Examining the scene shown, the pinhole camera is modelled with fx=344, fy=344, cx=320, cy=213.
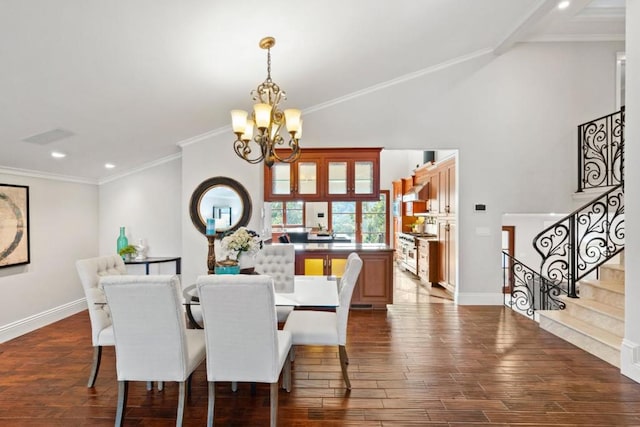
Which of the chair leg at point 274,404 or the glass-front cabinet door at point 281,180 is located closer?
the chair leg at point 274,404

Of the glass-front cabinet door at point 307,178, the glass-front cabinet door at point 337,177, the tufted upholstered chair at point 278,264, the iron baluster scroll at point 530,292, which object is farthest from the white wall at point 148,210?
the iron baluster scroll at point 530,292

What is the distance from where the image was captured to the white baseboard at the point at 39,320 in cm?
369

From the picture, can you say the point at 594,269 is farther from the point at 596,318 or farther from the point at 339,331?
the point at 339,331

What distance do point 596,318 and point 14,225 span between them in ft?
20.8

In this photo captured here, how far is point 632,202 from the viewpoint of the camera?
2.91 m

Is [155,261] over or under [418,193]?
under

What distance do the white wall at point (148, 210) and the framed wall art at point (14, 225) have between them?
4.22 ft

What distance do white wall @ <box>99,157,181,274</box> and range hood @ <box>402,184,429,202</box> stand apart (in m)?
4.82

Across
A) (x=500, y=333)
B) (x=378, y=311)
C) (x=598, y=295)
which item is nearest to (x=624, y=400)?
(x=500, y=333)

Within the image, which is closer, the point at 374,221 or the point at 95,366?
the point at 95,366

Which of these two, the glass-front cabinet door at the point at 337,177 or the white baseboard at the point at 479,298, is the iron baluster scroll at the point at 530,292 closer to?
the white baseboard at the point at 479,298

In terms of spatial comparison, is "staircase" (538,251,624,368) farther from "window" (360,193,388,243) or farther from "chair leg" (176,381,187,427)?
"window" (360,193,388,243)

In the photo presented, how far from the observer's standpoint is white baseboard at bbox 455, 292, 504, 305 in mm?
5070

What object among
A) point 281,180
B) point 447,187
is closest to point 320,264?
point 281,180
